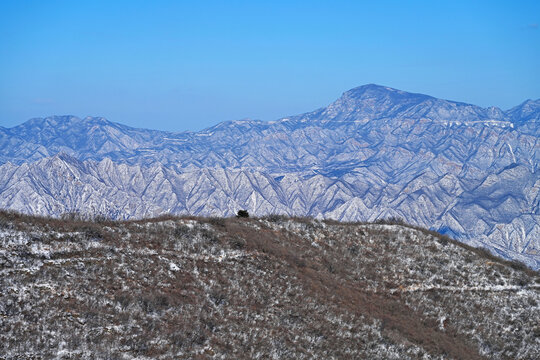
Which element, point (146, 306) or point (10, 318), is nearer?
point (10, 318)

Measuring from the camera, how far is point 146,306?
104 feet

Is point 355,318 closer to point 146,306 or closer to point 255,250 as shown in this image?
point 255,250

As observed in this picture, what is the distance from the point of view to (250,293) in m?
37.1

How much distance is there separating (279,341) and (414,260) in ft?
69.4

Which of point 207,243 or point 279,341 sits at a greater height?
point 207,243

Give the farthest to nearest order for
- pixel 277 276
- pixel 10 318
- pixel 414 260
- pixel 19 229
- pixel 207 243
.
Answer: pixel 414 260, pixel 207 243, pixel 277 276, pixel 19 229, pixel 10 318

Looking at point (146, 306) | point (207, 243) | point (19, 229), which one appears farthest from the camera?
point (207, 243)

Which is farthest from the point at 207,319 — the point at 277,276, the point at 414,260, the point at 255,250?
the point at 414,260

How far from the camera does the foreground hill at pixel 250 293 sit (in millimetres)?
28984

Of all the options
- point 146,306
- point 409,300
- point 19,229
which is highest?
point 19,229

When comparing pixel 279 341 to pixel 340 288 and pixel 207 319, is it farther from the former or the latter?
pixel 340 288

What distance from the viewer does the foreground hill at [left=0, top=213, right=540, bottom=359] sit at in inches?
1141

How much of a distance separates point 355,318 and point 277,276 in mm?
6159

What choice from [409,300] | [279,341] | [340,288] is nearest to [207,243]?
[340,288]
